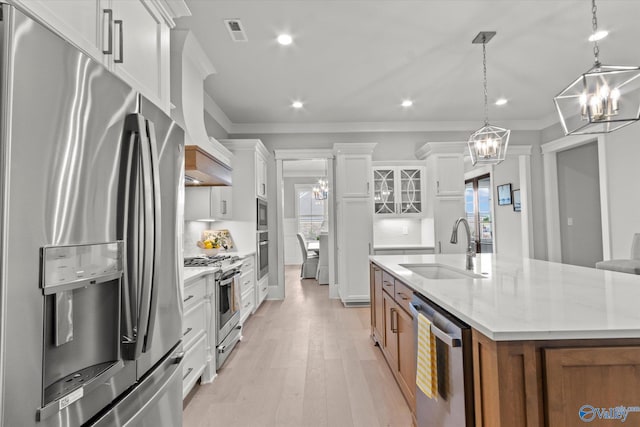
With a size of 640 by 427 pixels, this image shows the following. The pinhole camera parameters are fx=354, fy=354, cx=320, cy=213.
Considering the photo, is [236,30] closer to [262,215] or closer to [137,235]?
[137,235]

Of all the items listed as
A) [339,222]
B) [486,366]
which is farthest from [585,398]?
[339,222]

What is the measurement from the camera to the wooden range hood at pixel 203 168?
2.84 m

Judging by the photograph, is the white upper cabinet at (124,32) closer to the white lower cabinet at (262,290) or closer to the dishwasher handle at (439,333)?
the dishwasher handle at (439,333)

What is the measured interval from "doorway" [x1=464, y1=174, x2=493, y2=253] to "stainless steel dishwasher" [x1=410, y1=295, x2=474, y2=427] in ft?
22.5

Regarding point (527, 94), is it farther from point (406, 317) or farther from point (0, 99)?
point (0, 99)

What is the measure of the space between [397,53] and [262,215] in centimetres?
281

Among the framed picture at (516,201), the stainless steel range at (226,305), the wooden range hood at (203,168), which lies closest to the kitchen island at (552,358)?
the stainless steel range at (226,305)

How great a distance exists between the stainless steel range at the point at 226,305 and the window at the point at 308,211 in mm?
6575

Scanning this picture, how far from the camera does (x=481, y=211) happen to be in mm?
8242

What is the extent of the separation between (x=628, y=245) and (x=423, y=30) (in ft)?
12.6

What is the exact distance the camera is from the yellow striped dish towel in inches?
59.0

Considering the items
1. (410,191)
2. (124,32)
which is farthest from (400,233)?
(124,32)

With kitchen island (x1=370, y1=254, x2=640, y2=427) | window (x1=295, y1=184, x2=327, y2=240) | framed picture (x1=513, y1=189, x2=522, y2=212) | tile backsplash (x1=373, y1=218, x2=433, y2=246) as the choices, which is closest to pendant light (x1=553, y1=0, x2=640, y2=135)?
kitchen island (x1=370, y1=254, x2=640, y2=427)

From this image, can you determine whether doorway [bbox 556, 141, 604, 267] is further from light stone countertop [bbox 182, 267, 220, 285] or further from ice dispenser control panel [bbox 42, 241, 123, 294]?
ice dispenser control panel [bbox 42, 241, 123, 294]
